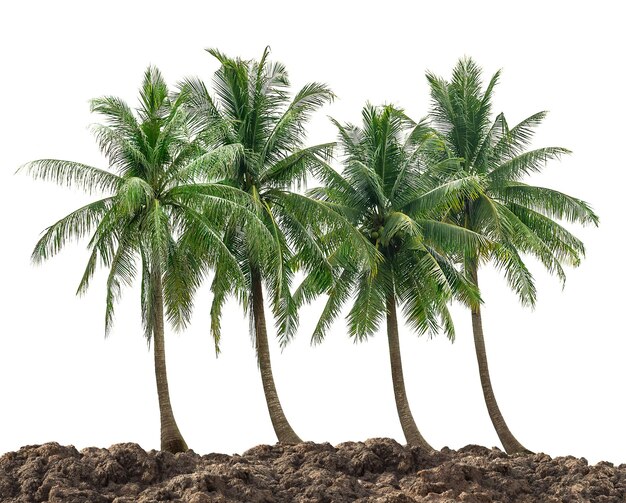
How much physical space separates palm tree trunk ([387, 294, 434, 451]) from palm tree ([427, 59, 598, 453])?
3.31m

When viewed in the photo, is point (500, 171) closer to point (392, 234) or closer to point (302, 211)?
point (392, 234)

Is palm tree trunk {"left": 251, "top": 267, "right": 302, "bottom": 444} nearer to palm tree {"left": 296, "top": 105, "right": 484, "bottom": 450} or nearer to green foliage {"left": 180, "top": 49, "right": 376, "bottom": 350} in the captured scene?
green foliage {"left": 180, "top": 49, "right": 376, "bottom": 350}

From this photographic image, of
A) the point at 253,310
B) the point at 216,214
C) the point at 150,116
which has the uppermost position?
the point at 150,116

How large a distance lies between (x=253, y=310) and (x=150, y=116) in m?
5.60

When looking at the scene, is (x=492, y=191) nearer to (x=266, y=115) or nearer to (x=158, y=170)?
(x=266, y=115)

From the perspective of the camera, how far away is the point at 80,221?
21.8 metres

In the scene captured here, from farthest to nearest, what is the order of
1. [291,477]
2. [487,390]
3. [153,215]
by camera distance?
[487,390]
[153,215]
[291,477]

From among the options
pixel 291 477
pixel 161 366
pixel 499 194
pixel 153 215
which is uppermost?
pixel 499 194

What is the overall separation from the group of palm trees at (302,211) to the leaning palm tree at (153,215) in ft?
0.13

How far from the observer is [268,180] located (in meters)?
24.3

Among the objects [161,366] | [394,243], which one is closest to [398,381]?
[394,243]

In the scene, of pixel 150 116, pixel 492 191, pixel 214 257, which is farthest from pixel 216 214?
pixel 492 191

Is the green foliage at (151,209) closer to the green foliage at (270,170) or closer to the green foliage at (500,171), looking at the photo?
the green foliage at (270,170)

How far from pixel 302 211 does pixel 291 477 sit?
8.87 meters
